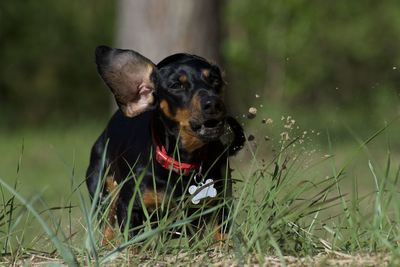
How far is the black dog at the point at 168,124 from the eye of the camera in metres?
5.56

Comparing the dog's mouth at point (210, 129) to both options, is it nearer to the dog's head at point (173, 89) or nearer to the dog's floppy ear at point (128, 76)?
the dog's head at point (173, 89)

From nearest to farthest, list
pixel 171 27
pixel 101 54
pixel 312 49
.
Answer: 1. pixel 101 54
2. pixel 171 27
3. pixel 312 49

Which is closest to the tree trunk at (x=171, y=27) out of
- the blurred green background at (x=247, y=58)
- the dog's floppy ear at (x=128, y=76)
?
the blurred green background at (x=247, y=58)

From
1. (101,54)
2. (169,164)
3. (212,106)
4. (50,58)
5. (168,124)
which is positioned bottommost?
(50,58)

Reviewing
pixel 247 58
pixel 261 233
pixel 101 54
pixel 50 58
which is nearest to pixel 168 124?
pixel 101 54

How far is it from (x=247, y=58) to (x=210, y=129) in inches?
549

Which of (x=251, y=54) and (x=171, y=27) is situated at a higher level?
(x=171, y=27)

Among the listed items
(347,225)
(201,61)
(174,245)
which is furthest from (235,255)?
(201,61)

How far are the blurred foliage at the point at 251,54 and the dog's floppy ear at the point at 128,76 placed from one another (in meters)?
12.9

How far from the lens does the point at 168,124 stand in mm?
5773

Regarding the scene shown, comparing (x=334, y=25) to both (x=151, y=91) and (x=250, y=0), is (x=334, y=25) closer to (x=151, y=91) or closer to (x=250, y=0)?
(x=250, y=0)

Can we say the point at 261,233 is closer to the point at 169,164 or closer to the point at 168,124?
the point at 169,164

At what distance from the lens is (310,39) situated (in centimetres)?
1988

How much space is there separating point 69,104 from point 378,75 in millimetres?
5937
